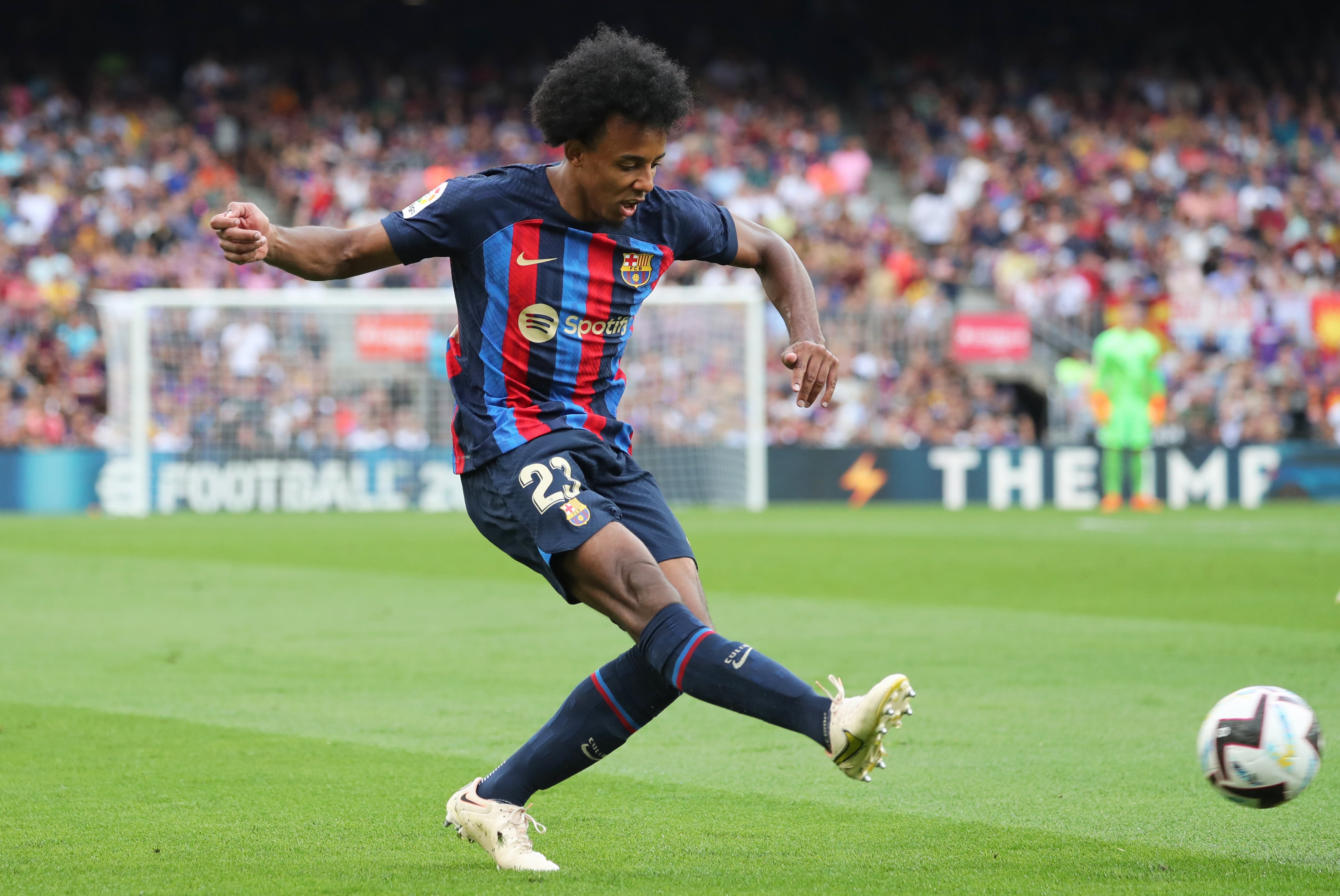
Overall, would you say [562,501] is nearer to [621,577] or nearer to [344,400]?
[621,577]

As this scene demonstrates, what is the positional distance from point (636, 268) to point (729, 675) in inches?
46.4

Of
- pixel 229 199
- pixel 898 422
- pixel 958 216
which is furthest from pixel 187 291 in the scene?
pixel 958 216

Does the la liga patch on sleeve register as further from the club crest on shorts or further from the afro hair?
the club crest on shorts

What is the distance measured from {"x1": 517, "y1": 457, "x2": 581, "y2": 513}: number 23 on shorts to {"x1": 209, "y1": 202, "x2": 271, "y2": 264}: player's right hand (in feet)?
2.69

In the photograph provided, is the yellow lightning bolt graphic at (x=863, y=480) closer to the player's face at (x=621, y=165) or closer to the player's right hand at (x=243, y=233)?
the player's face at (x=621, y=165)

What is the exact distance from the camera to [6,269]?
23.5 metres

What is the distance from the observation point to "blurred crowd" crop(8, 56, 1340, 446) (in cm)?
2288

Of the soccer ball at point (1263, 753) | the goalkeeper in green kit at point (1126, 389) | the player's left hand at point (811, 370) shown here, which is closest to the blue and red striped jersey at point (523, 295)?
the player's left hand at point (811, 370)

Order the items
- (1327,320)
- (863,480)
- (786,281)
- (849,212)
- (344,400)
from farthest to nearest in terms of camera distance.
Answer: (849,212) → (1327,320) → (863,480) → (344,400) → (786,281)

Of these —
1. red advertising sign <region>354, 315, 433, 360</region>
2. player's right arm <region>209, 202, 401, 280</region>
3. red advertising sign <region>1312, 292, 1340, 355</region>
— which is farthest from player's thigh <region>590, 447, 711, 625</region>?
red advertising sign <region>1312, 292, 1340, 355</region>

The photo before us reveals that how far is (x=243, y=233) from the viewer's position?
4086 mm

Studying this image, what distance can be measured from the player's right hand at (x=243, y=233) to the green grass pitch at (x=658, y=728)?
4.88 feet

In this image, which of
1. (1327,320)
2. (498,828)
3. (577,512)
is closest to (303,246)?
(577,512)

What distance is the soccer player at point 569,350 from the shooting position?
4.14 m
